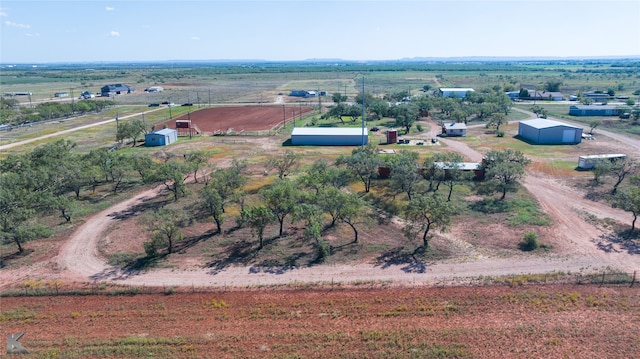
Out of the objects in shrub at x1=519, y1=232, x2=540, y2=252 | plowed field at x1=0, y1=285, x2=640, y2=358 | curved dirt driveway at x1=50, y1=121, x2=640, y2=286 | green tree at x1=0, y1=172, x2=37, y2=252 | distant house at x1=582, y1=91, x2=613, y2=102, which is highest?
distant house at x1=582, y1=91, x2=613, y2=102

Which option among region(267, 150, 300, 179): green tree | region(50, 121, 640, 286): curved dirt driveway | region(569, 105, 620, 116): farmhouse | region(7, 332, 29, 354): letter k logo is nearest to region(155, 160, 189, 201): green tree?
region(50, 121, 640, 286): curved dirt driveway

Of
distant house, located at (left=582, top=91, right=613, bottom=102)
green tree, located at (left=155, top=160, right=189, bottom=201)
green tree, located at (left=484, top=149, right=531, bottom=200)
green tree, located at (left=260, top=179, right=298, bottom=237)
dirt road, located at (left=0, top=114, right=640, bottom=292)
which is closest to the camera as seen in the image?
dirt road, located at (left=0, top=114, right=640, bottom=292)

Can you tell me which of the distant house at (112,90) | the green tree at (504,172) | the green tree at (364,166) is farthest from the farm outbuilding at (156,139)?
the distant house at (112,90)

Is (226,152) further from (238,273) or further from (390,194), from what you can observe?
(238,273)

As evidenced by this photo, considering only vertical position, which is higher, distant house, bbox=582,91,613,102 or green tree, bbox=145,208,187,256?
distant house, bbox=582,91,613,102

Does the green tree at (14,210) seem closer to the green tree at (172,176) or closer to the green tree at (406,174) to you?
the green tree at (172,176)

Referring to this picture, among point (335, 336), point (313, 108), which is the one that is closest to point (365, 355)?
point (335, 336)

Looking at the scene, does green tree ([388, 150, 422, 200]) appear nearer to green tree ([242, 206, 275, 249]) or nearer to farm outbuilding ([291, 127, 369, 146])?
green tree ([242, 206, 275, 249])
